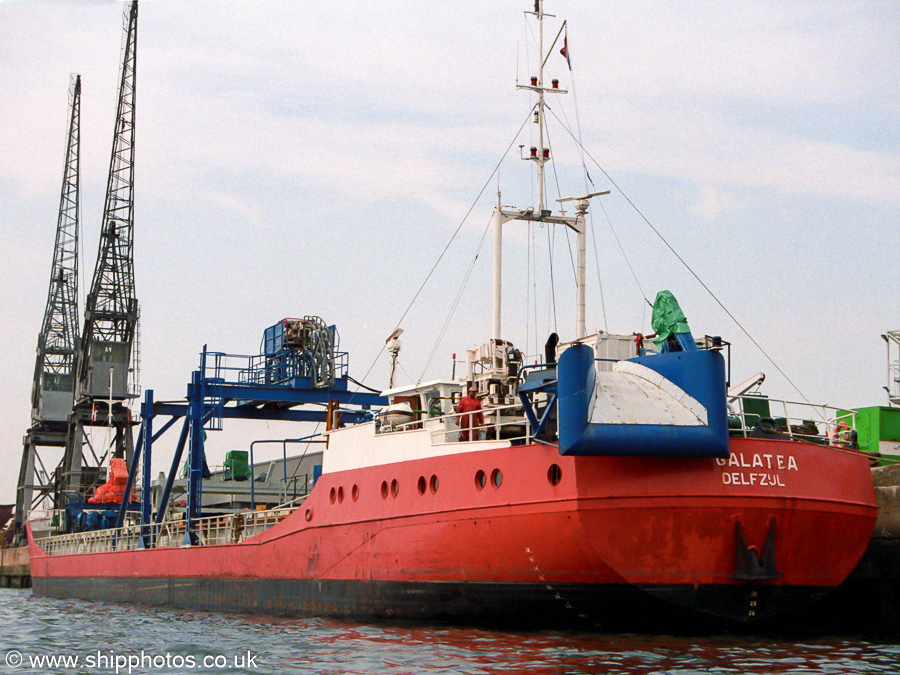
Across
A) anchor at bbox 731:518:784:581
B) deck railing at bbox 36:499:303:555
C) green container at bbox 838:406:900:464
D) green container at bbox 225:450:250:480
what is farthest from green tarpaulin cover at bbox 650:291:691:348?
green container at bbox 225:450:250:480

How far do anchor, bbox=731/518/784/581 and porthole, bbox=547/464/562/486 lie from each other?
318 cm

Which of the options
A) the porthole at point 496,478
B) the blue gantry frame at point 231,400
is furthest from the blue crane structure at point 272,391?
the porthole at point 496,478

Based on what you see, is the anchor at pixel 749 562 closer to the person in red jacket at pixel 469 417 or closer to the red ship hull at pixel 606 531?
the red ship hull at pixel 606 531

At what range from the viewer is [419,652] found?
685 inches

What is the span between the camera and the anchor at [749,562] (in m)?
18.1

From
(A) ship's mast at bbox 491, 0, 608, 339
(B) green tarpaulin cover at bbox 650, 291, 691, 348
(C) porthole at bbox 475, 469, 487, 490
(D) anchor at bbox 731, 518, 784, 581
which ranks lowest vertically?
(D) anchor at bbox 731, 518, 784, 581

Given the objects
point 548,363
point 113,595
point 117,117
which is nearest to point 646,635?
point 548,363

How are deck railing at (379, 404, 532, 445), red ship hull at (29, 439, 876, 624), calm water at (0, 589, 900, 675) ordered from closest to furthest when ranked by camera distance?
calm water at (0, 589, 900, 675)
red ship hull at (29, 439, 876, 624)
deck railing at (379, 404, 532, 445)

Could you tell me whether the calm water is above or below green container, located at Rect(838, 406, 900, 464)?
below

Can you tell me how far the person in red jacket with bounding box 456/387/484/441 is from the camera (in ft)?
69.3

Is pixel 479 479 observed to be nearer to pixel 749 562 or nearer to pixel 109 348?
pixel 749 562

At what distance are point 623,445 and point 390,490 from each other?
6.52 metres

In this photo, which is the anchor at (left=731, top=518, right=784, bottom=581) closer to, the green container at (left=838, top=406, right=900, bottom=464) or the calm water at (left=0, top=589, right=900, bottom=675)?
the calm water at (left=0, top=589, right=900, bottom=675)

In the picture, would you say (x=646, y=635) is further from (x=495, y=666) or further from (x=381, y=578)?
(x=381, y=578)
